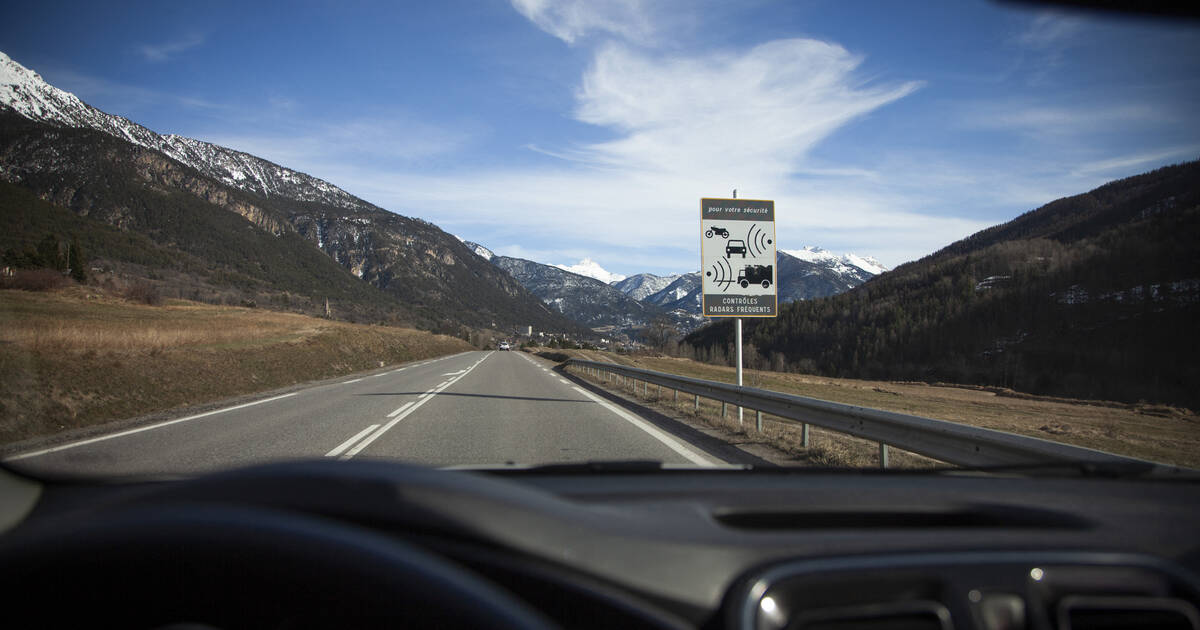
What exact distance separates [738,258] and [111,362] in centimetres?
1641

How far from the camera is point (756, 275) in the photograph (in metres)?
13.1

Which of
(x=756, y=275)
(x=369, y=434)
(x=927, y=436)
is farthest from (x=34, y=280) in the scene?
(x=927, y=436)

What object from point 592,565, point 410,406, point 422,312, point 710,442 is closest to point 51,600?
point 592,565

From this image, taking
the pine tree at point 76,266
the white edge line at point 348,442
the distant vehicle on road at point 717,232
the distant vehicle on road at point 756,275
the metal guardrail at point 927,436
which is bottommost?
the white edge line at point 348,442

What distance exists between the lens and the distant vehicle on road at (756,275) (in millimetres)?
13094

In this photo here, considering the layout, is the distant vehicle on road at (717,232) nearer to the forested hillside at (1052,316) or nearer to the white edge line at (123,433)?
the forested hillside at (1052,316)

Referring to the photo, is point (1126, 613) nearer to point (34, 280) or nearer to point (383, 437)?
point (383, 437)

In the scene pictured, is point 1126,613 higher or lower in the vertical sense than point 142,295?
lower

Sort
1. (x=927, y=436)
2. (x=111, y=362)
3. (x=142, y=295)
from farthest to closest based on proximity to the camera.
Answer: (x=142, y=295) < (x=111, y=362) < (x=927, y=436)

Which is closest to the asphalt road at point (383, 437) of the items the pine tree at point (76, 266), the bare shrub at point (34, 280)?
the bare shrub at point (34, 280)

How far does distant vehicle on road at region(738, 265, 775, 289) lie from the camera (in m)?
13.1

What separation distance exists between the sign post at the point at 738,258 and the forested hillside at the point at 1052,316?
325 inches

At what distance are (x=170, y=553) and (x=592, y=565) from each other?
0.91 metres

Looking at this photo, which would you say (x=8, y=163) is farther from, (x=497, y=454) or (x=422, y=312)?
(x=497, y=454)
